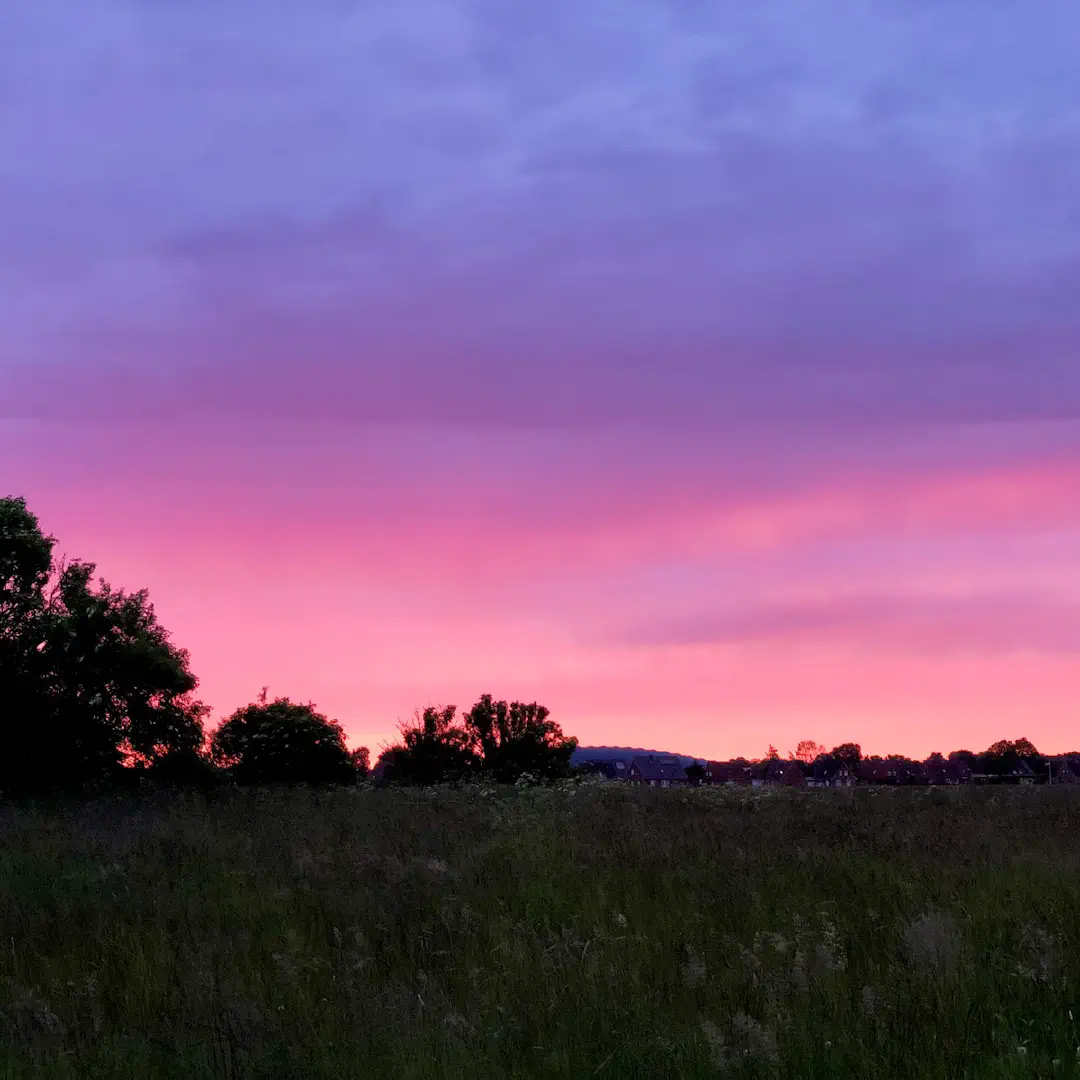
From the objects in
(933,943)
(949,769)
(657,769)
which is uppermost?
(933,943)

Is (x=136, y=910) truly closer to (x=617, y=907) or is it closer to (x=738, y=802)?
(x=617, y=907)

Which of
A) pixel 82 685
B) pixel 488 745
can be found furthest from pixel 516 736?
pixel 82 685

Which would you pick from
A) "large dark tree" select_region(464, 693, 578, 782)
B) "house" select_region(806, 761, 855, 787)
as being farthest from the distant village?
"large dark tree" select_region(464, 693, 578, 782)

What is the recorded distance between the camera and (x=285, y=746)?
5131cm

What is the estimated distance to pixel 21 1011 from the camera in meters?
8.19

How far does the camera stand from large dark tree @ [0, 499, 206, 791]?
36.4 meters

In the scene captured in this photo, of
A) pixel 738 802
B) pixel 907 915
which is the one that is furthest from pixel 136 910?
pixel 738 802

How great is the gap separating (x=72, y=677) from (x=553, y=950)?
104 ft

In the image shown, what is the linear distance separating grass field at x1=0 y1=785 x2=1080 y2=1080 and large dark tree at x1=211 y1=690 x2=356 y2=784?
1351 inches

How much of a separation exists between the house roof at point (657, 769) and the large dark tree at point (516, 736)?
234ft

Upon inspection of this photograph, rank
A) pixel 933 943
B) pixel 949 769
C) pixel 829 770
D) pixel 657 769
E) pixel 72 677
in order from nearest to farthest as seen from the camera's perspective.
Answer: pixel 933 943, pixel 72 677, pixel 949 769, pixel 829 770, pixel 657 769

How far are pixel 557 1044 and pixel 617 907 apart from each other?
4.25 meters

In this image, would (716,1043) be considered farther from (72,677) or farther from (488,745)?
(488,745)

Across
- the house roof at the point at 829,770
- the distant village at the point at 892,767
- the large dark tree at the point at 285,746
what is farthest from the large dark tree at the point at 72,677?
the house roof at the point at 829,770
